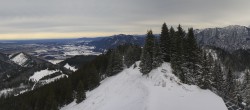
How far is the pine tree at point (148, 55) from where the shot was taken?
236 ft

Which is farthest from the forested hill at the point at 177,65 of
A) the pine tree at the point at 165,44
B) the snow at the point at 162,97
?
the snow at the point at 162,97

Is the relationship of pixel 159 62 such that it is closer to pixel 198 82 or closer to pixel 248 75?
pixel 198 82

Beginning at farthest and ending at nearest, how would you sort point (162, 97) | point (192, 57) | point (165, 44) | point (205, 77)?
1. point (165, 44)
2. point (192, 57)
3. point (205, 77)
4. point (162, 97)

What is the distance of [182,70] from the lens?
67562 mm

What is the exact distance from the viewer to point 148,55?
73375 mm

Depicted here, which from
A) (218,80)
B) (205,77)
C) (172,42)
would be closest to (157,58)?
(172,42)

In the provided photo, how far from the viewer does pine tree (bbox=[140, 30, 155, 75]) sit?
236 feet

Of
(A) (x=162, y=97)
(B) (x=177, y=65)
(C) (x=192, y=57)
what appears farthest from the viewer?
(C) (x=192, y=57)

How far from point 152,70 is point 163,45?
28.4 ft

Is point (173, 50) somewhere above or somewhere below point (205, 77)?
above

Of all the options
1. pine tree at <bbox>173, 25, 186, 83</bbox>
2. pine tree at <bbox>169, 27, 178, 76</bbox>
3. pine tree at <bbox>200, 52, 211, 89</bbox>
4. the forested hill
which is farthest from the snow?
the forested hill

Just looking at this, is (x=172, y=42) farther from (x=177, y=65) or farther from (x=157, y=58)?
(x=177, y=65)

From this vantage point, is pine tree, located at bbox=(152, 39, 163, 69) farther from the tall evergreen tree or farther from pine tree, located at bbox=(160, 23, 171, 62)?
pine tree, located at bbox=(160, 23, 171, 62)

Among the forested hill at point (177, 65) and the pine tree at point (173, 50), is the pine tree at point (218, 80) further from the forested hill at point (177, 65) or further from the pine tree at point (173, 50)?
the pine tree at point (173, 50)
